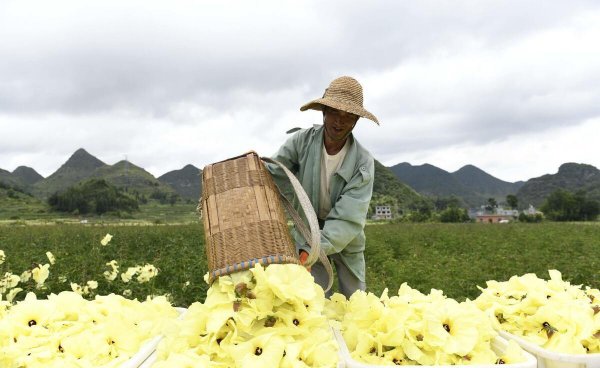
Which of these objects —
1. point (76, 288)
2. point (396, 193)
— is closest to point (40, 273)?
point (76, 288)

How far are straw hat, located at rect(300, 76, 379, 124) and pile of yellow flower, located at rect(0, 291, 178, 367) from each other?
1.19m

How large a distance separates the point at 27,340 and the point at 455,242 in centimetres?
1519

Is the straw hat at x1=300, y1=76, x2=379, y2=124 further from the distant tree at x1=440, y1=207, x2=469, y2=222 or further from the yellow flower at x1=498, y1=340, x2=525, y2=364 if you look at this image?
the distant tree at x1=440, y1=207, x2=469, y2=222

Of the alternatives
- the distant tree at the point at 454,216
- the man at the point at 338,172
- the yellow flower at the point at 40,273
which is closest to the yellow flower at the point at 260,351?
the man at the point at 338,172

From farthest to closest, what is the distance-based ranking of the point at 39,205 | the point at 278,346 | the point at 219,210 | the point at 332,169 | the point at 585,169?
the point at 585,169 < the point at 39,205 < the point at 332,169 < the point at 219,210 < the point at 278,346

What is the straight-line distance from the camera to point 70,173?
14412 cm

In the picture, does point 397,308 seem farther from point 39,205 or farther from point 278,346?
point 39,205

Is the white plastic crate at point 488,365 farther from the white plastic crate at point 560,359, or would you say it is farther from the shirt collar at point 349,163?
the shirt collar at point 349,163

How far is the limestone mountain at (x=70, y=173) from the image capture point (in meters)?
132

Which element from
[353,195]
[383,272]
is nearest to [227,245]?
[353,195]

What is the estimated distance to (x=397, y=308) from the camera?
1607 mm

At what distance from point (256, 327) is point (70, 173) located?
159m

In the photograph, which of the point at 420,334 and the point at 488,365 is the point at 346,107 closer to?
the point at 420,334

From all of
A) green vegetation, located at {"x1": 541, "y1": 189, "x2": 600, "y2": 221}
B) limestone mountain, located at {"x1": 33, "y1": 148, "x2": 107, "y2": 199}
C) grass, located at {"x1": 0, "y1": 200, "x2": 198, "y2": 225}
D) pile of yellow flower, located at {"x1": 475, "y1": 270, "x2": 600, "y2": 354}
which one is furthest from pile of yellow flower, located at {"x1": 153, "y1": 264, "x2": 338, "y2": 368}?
limestone mountain, located at {"x1": 33, "y1": 148, "x2": 107, "y2": 199}
